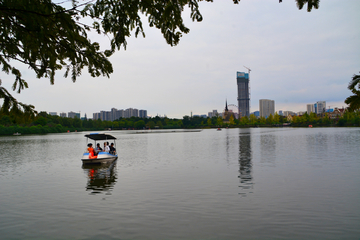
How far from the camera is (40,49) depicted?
8883 millimetres

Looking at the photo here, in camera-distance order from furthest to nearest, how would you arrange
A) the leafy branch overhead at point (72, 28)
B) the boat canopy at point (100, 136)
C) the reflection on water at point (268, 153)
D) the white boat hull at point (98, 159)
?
the boat canopy at point (100, 136) → the reflection on water at point (268, 153) → the white boat hull at point (98, 159) → the leafy branch overhead at point (72, 28)

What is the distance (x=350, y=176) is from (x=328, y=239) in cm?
1307

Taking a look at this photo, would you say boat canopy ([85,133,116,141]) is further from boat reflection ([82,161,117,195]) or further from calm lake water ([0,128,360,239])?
calm lake water ([0,128,360,239])

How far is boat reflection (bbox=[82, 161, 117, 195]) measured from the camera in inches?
722

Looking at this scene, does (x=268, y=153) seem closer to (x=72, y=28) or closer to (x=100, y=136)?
(x=100, y=136)

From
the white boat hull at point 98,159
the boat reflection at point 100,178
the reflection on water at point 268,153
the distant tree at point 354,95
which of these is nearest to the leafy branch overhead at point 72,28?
the distant tree at point 354,95

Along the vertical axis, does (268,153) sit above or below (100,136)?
below

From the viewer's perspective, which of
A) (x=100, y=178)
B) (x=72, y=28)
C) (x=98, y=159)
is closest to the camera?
(x=72, y=28)

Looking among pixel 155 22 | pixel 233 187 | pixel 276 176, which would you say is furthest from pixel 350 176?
pixel 155 22

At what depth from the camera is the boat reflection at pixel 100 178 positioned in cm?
1833

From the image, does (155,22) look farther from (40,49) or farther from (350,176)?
(350,176)

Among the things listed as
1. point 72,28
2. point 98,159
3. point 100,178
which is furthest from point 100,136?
point 72,28

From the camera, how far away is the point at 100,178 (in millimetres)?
22328

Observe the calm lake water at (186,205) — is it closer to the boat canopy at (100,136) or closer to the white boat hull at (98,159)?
the white boat hull at (98,159)
